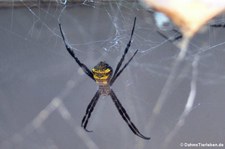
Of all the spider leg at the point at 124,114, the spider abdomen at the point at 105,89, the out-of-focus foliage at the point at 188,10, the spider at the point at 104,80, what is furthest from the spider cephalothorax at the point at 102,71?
the out-of-focus foliage at the point at 188,10

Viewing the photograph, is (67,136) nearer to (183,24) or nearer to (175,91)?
(175,91)

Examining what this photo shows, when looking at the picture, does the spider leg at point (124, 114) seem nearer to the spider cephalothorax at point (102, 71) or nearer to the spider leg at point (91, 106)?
the spider leg at point (91, 106)

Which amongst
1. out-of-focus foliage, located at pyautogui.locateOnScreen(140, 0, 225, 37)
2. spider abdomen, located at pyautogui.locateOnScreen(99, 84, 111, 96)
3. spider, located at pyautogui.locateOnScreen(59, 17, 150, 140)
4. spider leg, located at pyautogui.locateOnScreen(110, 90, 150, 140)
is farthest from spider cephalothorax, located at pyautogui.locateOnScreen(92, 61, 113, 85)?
out-of-focus foliage, located at pyautogui.locateOnScreen(140, 0, 225, 37)

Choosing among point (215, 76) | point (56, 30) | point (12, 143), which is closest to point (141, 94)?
point (215, 76)

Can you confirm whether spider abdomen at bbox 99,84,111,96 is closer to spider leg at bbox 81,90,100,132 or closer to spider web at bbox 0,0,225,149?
spider leg at bbox 81,90,100,132

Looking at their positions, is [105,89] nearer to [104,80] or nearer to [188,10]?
[104,80]

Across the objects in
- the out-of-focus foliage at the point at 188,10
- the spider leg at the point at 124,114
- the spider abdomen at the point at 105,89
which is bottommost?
the spider leg at the point at 124,114

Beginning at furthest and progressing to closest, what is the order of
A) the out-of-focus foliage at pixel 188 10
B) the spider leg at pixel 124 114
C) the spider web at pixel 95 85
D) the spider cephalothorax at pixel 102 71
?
1. the spider web at pixel 95 85
2. the spider leg at pixel 124 114
3. the out-of-focus foliage at pixel 188 10
4. the spider cephalothorax at pixel 102 71

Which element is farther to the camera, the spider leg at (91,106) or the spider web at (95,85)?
the spider web at (95,85)

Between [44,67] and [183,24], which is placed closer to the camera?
[183,24]
